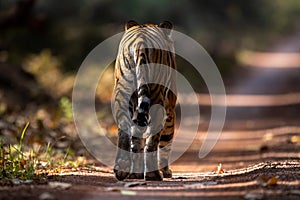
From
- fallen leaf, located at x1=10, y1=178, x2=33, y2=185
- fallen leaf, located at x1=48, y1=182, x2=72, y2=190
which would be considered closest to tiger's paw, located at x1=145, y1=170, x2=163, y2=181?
fallen leaf, located at x1=48, y1=182, x2=72, y2=190

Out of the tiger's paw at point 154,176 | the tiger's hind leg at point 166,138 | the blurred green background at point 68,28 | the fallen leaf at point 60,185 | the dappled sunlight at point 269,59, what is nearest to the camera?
the fallen leaf at point 60,185

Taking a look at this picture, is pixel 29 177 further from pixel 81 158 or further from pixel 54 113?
pixel 54 113

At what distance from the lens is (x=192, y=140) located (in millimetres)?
12328

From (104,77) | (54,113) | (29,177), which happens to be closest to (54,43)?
(104,77)

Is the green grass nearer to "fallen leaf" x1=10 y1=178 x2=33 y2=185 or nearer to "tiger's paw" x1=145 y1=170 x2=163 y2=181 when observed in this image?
"fallen leaf" x1=10 y1=178 x2=33 y2=185

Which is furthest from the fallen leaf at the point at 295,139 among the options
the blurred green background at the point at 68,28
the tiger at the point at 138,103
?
the blurred green background at the point at 68,28

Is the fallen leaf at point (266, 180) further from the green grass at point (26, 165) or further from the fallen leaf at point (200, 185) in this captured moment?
the green grass at point (26, 165)

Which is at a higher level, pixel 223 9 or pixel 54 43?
pixel 223 9

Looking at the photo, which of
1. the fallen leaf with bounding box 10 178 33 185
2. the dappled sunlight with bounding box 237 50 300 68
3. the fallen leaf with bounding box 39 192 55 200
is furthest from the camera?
the dappled sunlight with bounding box 237 50 300 68

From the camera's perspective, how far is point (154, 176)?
6.98 metres

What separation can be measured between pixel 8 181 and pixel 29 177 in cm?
33

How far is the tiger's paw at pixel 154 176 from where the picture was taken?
6957 millimetres

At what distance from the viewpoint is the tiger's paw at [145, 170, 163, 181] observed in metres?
6.96

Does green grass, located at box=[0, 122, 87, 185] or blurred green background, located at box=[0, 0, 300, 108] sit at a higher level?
blurred green background, located at box=[0, 0, 300, 108]
